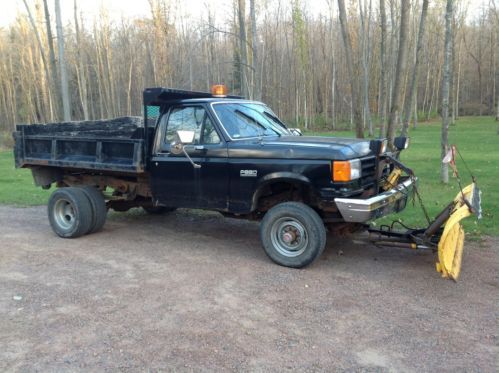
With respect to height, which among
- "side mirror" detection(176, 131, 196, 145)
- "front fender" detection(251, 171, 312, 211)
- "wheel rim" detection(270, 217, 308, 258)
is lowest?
"wheel rim" detection(270, 217, 308, 258)

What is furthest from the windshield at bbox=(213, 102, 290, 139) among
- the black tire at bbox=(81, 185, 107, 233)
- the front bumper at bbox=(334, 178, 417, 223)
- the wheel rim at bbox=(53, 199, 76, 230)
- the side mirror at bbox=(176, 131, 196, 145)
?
the wheel rim at bbox=(53, 199, 76, 230)

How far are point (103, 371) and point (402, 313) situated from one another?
8.86 feet

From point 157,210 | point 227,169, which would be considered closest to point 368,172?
point 227,169

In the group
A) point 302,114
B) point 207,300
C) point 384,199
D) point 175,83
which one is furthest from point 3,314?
point 302,114

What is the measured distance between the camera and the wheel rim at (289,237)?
564 cm

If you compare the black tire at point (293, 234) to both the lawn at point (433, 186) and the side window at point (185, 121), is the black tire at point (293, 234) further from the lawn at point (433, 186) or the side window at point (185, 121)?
the lawn at point (433, 186)

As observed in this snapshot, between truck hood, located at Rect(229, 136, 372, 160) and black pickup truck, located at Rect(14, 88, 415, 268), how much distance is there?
1cm

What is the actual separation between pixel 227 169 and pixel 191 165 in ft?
1.95

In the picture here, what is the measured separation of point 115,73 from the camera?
41.9 meters

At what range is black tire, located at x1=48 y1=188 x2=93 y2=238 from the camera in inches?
284

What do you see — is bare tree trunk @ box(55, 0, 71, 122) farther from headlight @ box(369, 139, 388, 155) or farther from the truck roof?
headlight @ box(369, 139, 388, 155)

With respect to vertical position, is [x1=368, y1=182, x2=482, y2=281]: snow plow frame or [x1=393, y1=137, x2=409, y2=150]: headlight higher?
[x1=393, y1=137, x2=409, y2=150]: headlight

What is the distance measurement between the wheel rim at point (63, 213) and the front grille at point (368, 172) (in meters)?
4.57

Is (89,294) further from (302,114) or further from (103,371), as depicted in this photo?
(302,114)
